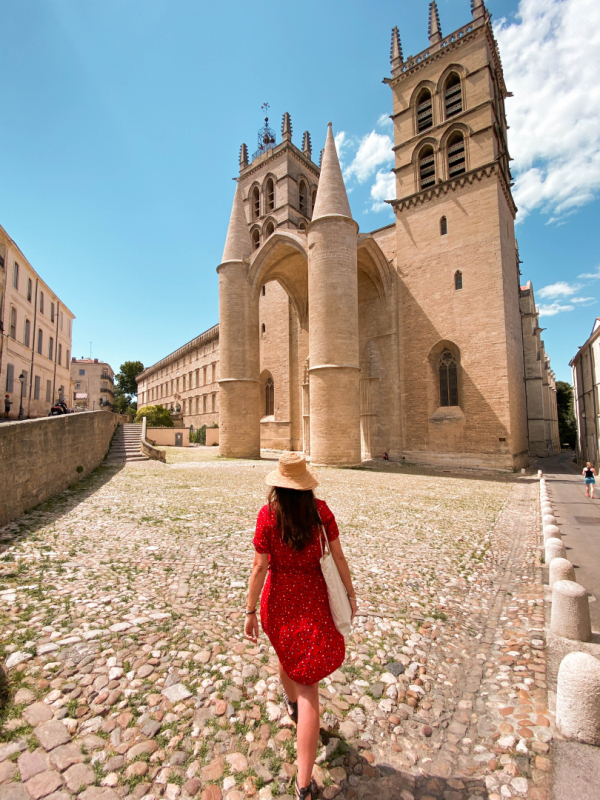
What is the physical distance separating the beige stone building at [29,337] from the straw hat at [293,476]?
63.2 ft

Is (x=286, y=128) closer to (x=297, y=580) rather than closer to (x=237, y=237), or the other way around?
(x=237, y=237)

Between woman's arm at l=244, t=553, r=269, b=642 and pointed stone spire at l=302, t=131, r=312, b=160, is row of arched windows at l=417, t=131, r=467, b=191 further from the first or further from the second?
woman's arm at l=244, t=553, r=269, b=642

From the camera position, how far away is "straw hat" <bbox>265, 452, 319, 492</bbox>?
188cm

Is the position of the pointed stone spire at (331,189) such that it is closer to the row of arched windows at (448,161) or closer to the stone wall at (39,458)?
the row of arched windows at (448,161)

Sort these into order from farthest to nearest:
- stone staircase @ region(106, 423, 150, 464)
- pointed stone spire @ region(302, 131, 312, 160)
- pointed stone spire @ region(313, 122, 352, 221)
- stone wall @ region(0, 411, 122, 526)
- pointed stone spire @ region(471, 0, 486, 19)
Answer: pointed stone spire @ region(302, 131, 312, 160) → pointed stone spire @ region(471, 0, 486, 19) → pointed stone spire @ region(313, 122, 352, 221) → stone staircase @ region(106, 423, 150, 464) → stone wall @ region(0, 411, 122, 526)

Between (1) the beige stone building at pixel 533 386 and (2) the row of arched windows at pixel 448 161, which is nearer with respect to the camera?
(2) the row of arched windows at pixel 448 161

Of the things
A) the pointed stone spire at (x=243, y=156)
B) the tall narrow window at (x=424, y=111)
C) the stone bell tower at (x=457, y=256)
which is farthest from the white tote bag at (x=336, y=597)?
the pointed stone spire at (x=243, y=156)

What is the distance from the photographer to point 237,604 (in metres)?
3.50

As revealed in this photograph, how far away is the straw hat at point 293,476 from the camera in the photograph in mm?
1877

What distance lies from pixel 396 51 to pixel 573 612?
27.3 m

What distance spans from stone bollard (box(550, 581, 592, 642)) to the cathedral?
1305 centimetres

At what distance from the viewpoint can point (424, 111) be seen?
792 inches

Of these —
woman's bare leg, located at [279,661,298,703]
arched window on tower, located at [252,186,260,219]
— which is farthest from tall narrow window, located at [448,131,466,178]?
woman's bare leg, located at [279,661,298,703]

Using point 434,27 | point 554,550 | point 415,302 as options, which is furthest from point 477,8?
point 554,550
